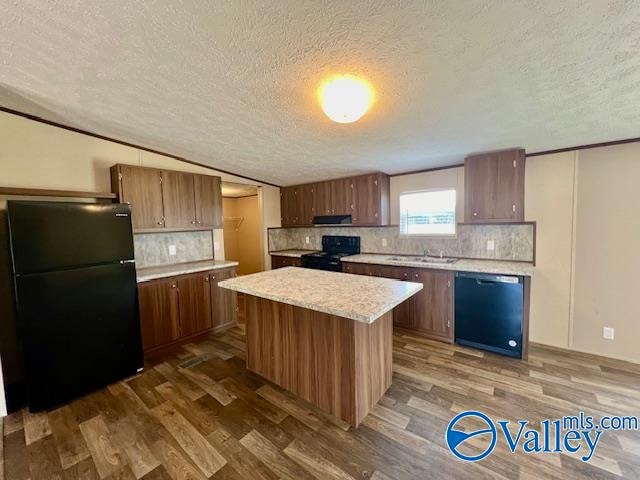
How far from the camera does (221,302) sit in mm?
3611

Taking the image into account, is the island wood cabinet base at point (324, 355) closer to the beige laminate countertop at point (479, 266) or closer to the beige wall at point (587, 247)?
the beige laminate countertop at point (479, 266)

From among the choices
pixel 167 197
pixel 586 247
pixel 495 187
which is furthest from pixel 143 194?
pixel 586 247

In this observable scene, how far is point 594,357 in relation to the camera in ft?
8.92

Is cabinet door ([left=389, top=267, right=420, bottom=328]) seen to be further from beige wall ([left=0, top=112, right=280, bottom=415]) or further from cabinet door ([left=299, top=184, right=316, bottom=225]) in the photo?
beige wall ([left=0, top=112, right=280, bottom=415])

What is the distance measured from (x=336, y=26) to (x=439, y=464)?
8.36 feet

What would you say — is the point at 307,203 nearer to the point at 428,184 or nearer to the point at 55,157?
the point at 428,184

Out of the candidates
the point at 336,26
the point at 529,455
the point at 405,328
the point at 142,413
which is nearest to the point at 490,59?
the point at 336,26

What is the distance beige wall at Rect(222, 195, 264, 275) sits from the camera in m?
6.54

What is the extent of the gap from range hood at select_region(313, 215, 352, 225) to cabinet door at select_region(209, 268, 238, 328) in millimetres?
1677

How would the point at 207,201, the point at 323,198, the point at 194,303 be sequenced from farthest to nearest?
the point at 323,198, the point at 207,201, the point at 194,303

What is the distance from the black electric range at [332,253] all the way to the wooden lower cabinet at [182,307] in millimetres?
1321

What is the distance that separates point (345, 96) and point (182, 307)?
116 inches

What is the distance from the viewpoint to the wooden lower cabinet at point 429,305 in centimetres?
312

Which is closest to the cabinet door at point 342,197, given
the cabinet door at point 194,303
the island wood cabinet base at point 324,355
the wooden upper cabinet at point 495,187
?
the wooden upper cabinet at point 495,187
